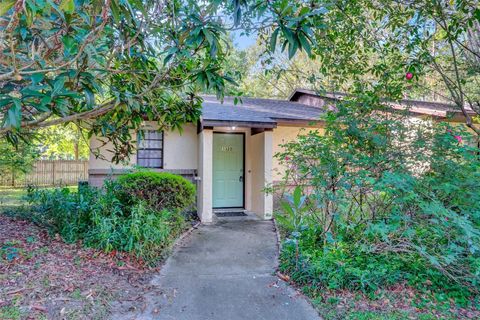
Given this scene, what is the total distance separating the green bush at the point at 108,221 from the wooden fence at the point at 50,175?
10546 mm

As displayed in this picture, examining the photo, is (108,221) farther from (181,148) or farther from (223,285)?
(181,148)

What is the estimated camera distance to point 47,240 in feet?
17.7

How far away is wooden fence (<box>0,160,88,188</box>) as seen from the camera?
15.7 meters

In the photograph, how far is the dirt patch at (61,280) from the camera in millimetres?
3426

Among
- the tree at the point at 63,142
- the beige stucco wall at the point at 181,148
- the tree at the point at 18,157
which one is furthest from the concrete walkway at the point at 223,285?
the tree at the point at 63,142

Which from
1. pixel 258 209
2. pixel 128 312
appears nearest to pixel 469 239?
pixel 128 312

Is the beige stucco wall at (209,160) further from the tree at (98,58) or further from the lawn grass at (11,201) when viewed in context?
the tree at (98,58)

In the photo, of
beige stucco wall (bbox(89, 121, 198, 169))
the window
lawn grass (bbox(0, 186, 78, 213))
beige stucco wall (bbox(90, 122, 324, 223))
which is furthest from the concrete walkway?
lawn grass (bbox(0, 186, 78, 213))

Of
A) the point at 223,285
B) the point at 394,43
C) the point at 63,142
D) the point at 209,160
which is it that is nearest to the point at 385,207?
the point at 223,285

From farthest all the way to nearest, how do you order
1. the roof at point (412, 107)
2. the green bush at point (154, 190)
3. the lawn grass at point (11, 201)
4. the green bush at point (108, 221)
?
the lawn grass at point (11, 201)
the green bush at point (154, 190)
the roof at point (412, 107)
the green bush at point (108, 221)

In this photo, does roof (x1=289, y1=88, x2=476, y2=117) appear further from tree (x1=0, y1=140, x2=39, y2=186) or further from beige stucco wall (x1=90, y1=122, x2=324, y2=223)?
tree (x1=0, y1=140, x2=39, y2=186)

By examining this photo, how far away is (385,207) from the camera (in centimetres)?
468

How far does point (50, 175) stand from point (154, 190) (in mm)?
14304

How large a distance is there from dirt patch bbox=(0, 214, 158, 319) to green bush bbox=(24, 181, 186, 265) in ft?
0.72
